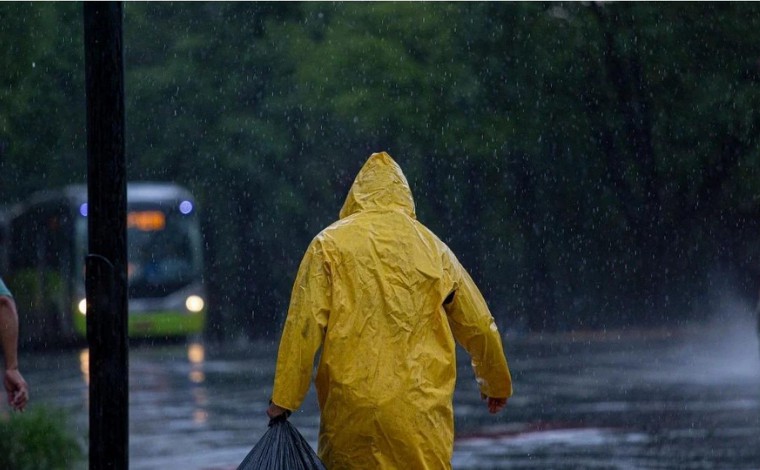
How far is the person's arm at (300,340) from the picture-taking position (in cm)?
517

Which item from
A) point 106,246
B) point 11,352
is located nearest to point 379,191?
point 106,246

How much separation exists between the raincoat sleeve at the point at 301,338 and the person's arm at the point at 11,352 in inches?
52.0

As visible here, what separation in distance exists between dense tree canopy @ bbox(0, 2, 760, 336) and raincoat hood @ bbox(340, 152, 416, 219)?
2380 cm

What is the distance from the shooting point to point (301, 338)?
203 inches

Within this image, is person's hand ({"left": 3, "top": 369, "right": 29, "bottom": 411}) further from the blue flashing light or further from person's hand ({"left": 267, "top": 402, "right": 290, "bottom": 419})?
the blue flashing light

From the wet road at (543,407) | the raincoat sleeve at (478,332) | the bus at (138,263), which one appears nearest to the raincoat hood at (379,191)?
the raincoat sleeve at (478,332)

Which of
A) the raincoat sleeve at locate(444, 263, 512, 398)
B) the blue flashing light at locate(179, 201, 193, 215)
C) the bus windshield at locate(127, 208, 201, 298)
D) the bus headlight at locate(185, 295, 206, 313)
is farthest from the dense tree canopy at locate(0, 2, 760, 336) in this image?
the raincoat sleeve at locate(444, 263, 512, 398)

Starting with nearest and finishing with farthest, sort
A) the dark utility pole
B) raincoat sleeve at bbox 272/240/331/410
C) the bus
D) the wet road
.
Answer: raincoat sleeve at bbox 272/240/331/410, the dark utility pole, the wet road, the bus

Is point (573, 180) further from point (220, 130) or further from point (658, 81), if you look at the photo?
point (220, 130)

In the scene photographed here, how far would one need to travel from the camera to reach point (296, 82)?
3309 centimetres

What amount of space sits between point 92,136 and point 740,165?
26112 millimetres

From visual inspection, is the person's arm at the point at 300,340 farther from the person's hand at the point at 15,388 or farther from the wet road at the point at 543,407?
the wet road at the point at 543,407

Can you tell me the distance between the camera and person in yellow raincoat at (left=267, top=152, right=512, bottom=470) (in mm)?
5176

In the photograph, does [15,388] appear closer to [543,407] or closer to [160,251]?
[543,407]
